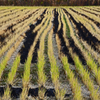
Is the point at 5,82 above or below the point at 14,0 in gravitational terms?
below

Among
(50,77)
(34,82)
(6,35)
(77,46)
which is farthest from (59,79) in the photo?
(6,35)

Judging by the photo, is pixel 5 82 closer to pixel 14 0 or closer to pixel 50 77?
pixel 50 77

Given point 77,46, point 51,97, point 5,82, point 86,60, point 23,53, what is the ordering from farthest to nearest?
point 77,46 < point 23,53 < point 86,60 < point 5,82 < point 51,97

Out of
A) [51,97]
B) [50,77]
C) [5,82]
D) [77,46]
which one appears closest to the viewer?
[51,97]

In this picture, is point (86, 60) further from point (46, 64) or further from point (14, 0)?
point (14, 0)

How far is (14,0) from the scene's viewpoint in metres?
36.7

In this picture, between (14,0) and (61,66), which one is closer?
(61,66)

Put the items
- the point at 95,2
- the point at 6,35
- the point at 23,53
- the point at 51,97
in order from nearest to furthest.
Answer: the point at 51,97
the point at 23,53
the point at 6,35
the point at 95,2

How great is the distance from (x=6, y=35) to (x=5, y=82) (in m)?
4.76

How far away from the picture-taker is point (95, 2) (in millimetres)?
35844

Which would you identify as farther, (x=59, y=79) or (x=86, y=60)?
(x=86, y=60)

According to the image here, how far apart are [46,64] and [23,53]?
1206mm

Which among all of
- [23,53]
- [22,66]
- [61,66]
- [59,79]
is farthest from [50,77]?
[23,53]

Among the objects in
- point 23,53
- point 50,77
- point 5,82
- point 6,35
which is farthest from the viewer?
point 6,35
